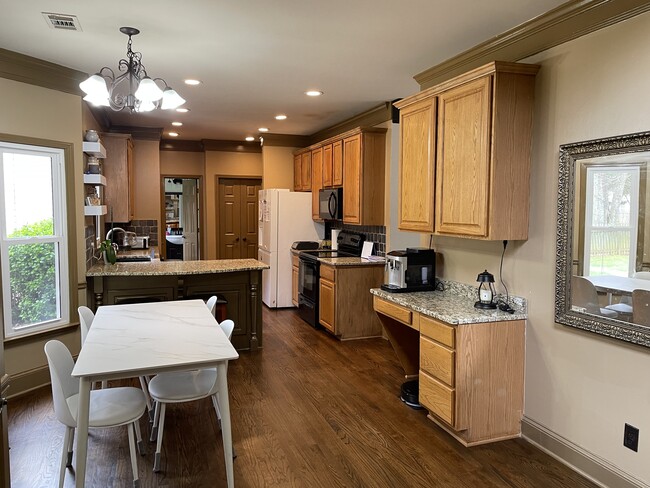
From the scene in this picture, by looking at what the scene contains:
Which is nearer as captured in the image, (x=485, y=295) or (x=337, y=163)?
(x=485, y=295)

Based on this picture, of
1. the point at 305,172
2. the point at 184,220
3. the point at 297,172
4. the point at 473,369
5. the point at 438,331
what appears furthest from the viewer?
the point at 184,220

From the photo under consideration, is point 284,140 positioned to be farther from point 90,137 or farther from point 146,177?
point 90,137

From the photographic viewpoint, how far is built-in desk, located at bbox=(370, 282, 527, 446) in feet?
9.59

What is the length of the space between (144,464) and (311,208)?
4.55 m

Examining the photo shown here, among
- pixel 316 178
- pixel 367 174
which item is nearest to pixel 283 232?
pixel 316 178

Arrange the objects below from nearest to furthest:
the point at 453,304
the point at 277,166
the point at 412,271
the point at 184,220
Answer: the point at 453,304 < the point at 412,271 < the point at 277,166 < the point at 184,220

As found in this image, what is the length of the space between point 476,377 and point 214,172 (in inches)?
248

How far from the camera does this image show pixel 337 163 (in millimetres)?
5898

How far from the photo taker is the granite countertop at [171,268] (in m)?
4.34

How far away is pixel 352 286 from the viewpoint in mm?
5305

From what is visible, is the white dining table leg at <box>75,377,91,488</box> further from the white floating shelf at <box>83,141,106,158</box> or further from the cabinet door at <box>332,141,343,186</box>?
the cabinet door at <box>332,141,343,186</box>

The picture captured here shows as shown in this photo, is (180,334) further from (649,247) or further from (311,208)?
(311,208)

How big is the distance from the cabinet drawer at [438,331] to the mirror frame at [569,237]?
0.62 m

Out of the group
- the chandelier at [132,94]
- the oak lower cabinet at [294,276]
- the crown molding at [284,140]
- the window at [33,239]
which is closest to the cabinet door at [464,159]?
the chandelier at [132,94]
